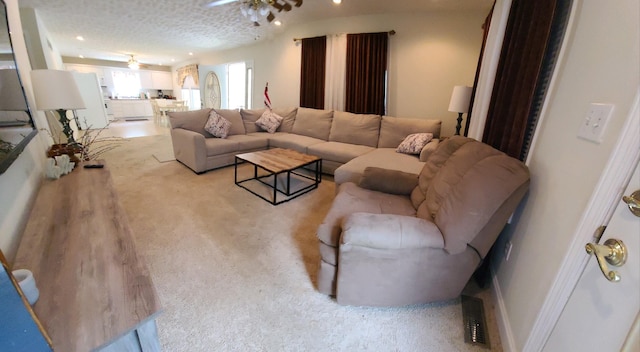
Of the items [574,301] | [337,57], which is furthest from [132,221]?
[337,57]

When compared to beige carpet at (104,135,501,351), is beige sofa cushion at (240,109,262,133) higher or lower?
higher

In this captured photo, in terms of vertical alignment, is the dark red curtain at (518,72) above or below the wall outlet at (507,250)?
above

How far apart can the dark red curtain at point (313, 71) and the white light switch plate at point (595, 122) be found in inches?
157

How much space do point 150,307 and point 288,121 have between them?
4.01 metres

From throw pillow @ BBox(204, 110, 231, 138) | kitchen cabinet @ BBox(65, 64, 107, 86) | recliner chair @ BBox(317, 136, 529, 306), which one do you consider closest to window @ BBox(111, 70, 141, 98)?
kitchen cabinet @ BBox(65, 64, 107, 86)

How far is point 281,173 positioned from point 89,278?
2400mm

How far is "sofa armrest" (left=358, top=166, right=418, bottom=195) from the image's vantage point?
6.40ft

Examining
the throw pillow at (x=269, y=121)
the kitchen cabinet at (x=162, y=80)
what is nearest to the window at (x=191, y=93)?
the kitchen cabinet at (x=162, y=80)

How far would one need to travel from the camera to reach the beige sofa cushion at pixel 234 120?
13.6 feet

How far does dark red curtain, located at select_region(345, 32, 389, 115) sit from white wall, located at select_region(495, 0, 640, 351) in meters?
2.90

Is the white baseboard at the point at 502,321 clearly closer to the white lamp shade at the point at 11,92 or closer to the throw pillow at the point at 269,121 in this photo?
the white lamp shade at the point at 11,92

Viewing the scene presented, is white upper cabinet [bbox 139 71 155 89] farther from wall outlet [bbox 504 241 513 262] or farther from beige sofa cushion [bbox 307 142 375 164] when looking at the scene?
wall outlet [bbox 504 241 513 262]

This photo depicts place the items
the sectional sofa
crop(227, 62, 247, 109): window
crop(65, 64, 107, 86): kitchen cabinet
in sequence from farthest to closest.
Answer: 1. crop(65, 64, 107, 86): kitchen cabinet
2. crop(227, 62, 247, 109): window
3. the sectional sofa

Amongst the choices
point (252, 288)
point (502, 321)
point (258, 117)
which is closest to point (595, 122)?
point (502, 321)
